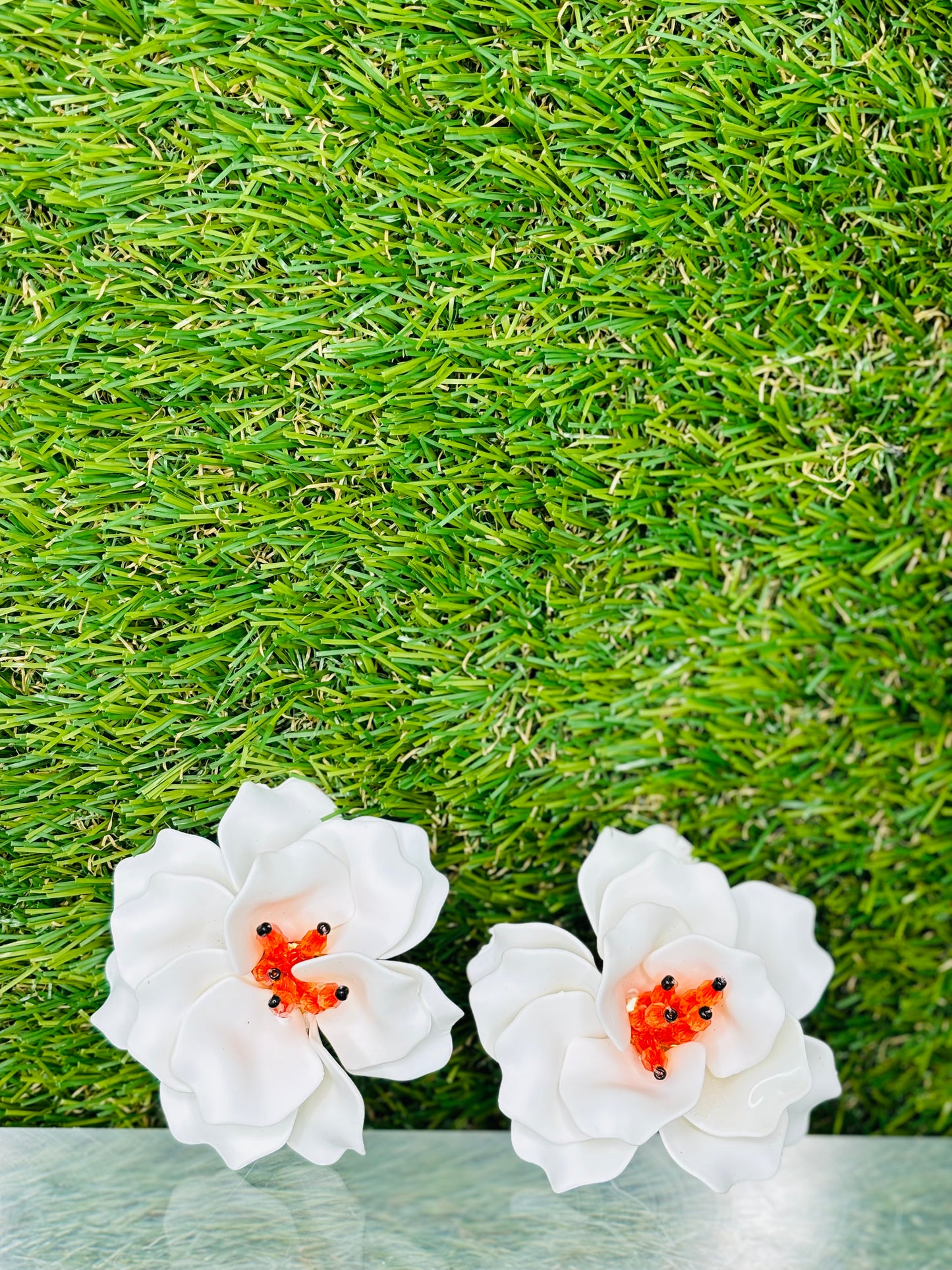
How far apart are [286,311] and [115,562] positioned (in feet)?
1.02

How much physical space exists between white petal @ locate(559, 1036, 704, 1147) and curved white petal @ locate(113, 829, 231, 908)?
14.3 inches

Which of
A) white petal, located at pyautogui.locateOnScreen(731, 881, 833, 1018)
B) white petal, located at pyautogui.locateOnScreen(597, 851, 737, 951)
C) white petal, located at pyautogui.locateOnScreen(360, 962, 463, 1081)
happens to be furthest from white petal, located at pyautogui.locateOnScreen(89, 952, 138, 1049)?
white petal, located at pyautogui.locateOnScreen(731, 881, 833, 1018)

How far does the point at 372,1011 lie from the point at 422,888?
0.12 metres

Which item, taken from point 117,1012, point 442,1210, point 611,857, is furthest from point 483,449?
point 442,1210

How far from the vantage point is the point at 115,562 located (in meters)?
0.99

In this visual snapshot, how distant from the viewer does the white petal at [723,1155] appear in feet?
2.80

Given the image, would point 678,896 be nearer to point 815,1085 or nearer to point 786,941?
point 786,941

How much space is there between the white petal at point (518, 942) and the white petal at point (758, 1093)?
0.16m

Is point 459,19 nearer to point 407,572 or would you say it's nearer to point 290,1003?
point 407,572

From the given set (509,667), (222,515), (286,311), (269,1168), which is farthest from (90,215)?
(269,1168)

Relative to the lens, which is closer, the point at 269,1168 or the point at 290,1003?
the point at 290,1003

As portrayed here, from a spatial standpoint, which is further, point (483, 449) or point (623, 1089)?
point (483, 449)

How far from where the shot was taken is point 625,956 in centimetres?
85

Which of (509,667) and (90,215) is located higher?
(90,215)
